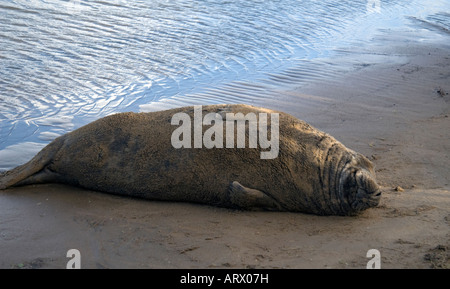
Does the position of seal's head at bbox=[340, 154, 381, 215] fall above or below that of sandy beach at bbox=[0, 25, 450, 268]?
above

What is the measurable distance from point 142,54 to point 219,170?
540 centimetres

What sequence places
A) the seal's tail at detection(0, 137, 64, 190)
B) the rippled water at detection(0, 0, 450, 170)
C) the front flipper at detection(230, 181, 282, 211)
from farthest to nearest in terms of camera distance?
the rippled water at detection(0, 0, 450, 170) → the seal's tail at detection(0, 137, 64, 190) → the front flipper at detection(230, 181, 282, 211)

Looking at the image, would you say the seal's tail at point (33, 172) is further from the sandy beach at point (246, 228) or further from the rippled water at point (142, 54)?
the rippled water at point (142, 54)

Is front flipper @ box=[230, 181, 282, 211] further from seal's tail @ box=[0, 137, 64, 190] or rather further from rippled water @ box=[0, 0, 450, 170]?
rippled water @ box=[0, 0, 450, 170]

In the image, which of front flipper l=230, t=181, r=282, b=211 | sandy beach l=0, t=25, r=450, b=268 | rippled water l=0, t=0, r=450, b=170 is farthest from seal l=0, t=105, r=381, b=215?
rippled water l=0, t=0, r=450, b=170

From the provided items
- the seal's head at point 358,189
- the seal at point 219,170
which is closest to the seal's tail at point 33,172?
the seal at point 219,170

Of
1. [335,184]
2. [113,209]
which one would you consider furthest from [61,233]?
[335,184]

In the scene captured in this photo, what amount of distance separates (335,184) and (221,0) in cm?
1092

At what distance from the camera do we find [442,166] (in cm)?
555

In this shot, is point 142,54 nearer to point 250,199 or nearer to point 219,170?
point 219,170

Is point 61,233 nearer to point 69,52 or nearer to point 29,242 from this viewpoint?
point 29,242

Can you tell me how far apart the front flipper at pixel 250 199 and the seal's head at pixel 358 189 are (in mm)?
620

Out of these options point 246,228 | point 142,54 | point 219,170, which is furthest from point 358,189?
point 142,54

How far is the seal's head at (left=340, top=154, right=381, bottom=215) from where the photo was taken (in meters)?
4.45
